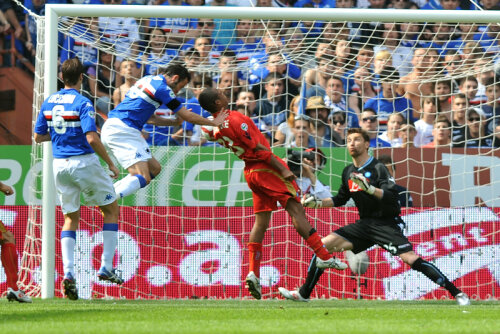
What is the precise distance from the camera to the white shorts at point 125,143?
25.4 ft

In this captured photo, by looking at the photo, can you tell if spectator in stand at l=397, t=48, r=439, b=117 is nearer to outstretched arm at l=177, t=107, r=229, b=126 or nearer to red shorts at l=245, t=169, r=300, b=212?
red shorts at l=245, t=169, r=300, b=212

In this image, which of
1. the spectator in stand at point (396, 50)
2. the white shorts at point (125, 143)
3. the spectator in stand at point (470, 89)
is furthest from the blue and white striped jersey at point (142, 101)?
the spectator in stand at point (470, 89)

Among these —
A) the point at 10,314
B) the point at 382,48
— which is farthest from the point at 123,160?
the point at 382,48

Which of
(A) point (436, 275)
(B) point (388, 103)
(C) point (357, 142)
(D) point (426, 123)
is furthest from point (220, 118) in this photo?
(D) point (426, 123)

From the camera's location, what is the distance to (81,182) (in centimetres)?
718

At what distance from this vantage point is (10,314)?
19.7ft

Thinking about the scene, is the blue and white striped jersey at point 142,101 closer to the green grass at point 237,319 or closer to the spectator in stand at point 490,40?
the green grass at point 237,319

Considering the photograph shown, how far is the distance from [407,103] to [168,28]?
3.09m

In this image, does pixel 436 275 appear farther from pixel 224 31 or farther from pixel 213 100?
pixel 224 31

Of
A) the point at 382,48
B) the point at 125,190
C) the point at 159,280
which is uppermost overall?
the point at 382,48

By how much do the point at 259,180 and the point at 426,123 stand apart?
3746 mm

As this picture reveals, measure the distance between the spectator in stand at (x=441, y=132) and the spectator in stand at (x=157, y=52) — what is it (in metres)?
3.31

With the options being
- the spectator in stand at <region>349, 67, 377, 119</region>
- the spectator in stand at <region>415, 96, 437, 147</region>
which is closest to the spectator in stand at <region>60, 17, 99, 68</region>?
the spectator in stand at <region>349, 67, 377, 119</region>

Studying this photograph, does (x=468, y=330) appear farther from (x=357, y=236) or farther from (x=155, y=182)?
(x=155, y=182)
